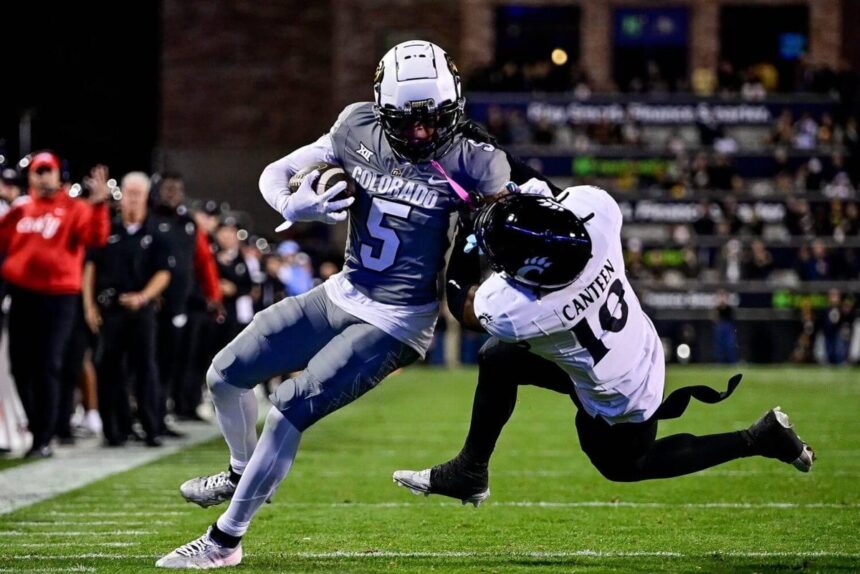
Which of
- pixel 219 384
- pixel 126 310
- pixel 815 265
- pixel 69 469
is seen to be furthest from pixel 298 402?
pixel 815 265

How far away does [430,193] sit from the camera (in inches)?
199

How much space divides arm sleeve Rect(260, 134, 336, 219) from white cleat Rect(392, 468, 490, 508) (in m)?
1.09

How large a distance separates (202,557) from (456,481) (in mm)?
944

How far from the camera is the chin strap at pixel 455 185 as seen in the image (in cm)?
500

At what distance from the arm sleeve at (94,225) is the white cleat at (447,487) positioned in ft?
14.0

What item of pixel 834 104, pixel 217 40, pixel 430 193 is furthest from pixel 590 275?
pixel 217 40

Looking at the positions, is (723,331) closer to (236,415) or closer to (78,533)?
(78,533)

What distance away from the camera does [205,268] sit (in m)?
10.7

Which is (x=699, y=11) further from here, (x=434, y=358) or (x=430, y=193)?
(x=430, y=193)

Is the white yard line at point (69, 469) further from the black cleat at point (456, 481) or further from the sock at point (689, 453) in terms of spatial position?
the sock at point (689, 453)

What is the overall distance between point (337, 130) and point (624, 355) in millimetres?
1301

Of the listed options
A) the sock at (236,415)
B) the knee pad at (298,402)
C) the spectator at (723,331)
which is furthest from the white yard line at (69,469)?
the spectator at (723,331)

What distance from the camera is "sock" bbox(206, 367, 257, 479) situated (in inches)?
203

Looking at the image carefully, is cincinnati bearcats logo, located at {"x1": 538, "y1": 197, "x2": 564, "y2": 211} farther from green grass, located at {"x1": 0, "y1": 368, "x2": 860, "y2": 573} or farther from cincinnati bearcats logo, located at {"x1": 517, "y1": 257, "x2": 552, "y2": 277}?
green grass, located at {"x1": 0, "y1": 368, "x2": 860, "y2": 573}
